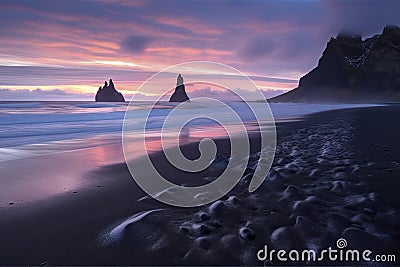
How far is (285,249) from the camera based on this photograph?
253 cm

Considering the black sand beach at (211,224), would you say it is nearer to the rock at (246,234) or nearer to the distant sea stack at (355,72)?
the rock at (246,234)

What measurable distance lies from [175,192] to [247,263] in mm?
1962

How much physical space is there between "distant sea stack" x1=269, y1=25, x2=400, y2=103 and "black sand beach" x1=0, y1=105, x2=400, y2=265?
133393 mm

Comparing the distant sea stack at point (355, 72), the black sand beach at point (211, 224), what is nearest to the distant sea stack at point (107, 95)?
the distant sea stack at point (355, 72)

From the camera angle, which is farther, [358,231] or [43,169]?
[43,169]

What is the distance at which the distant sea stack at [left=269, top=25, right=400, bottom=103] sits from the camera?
128875 millimetres

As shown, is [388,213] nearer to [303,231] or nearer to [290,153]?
[303,231]

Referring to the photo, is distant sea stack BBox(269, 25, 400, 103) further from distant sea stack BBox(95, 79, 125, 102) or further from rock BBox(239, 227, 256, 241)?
rock BBox(239, 227, 256, 241)

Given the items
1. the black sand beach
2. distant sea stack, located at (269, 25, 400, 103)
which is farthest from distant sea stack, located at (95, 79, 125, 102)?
the black sand beach

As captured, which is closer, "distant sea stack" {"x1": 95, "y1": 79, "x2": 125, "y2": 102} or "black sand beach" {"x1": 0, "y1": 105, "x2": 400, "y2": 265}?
"black sand beach" {"x1": 0, "y1": 105, "x2": 400, "y2": 265}

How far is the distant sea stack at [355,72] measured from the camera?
128875 mm

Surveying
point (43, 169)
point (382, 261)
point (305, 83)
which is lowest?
point (382, 261)

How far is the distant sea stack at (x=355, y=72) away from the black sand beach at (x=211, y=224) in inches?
5252

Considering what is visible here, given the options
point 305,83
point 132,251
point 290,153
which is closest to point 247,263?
point 132,251
